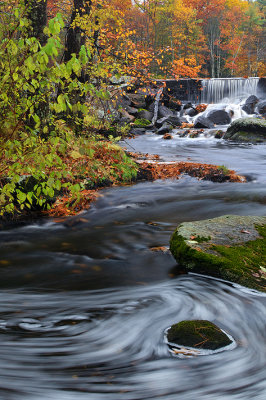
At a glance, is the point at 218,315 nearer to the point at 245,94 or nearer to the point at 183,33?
the point at 245,94

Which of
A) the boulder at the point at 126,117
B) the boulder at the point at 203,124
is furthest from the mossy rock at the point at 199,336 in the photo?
the boulder at the point at 126,117

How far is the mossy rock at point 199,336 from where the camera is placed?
270 cm

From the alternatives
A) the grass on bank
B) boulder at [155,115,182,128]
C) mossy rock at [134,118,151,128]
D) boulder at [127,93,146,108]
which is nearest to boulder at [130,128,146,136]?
mossy rock at [134,118,151,128]

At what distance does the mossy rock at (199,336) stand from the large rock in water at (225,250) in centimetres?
107

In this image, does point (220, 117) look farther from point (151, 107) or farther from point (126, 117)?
point (126, 117)

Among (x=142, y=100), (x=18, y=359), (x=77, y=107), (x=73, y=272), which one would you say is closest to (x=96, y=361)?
(x=18, y=359)

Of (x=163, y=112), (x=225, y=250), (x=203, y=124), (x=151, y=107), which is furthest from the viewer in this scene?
(x=151, y=107)

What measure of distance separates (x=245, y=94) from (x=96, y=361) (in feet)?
96.6

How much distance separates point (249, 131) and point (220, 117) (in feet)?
18.1

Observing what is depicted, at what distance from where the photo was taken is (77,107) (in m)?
3.33

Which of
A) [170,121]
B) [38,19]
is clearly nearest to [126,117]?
[170,121]

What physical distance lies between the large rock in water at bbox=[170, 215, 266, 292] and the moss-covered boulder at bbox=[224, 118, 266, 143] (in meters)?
12.9

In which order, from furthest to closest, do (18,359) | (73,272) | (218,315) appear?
(73,272) < (218,315) < (18,359)

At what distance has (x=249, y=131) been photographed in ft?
56.1
